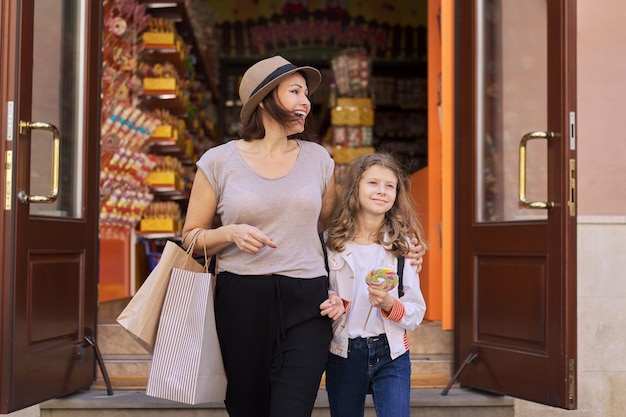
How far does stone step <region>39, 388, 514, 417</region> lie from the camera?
4258 millimetres

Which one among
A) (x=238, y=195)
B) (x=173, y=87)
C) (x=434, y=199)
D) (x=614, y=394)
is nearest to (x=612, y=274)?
(x=614, y=394)

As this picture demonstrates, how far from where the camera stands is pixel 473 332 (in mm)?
4590

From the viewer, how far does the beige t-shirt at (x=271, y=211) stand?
110 inches

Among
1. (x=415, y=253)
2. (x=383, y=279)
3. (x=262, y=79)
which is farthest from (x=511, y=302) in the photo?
(x=262, y=79)

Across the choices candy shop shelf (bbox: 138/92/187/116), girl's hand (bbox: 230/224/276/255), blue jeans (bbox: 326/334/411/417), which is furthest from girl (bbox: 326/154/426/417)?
candy shop shelf (bbox: 138/92/187/116)

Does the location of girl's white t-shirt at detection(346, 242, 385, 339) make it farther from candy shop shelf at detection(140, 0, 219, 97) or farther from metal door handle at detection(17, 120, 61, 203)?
candy shop shelf at detection(140, 0, 219, 97)

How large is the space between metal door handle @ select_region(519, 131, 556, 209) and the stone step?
40.4 inches

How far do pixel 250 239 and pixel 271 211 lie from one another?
19 cm

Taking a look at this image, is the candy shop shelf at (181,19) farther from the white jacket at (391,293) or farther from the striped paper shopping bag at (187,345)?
the striped paper shopping bag at (187,345)

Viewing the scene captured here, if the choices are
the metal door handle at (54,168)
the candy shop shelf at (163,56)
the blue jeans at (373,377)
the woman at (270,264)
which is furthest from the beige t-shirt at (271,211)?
the candy shop shelf at (163,56)

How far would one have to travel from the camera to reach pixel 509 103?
14.8ft

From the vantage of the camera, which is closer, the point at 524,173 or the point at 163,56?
the point at 524,173

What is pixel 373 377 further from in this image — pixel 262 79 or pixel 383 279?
pixel 262 79

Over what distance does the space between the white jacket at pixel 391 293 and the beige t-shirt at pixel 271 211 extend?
0.13m
